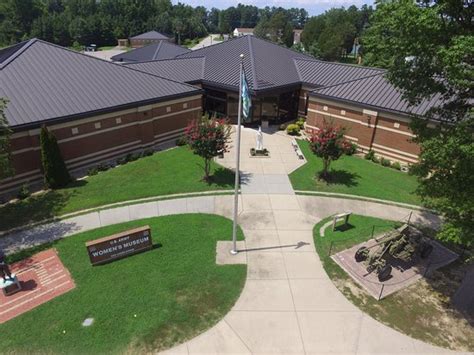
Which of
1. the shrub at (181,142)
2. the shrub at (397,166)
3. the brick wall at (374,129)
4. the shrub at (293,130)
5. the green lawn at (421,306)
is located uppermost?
the brick wall at (374,129)

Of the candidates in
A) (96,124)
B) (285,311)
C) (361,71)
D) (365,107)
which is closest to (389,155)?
(365,107)

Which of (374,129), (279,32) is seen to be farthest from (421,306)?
(279,32)

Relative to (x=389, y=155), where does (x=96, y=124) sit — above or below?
above

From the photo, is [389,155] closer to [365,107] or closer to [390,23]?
[365,107]

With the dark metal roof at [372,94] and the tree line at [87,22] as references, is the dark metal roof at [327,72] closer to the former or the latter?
the dark metal roof at [372,94]

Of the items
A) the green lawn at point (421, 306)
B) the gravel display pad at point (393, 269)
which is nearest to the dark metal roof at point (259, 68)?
the gravel display pad at point (393, 269)
